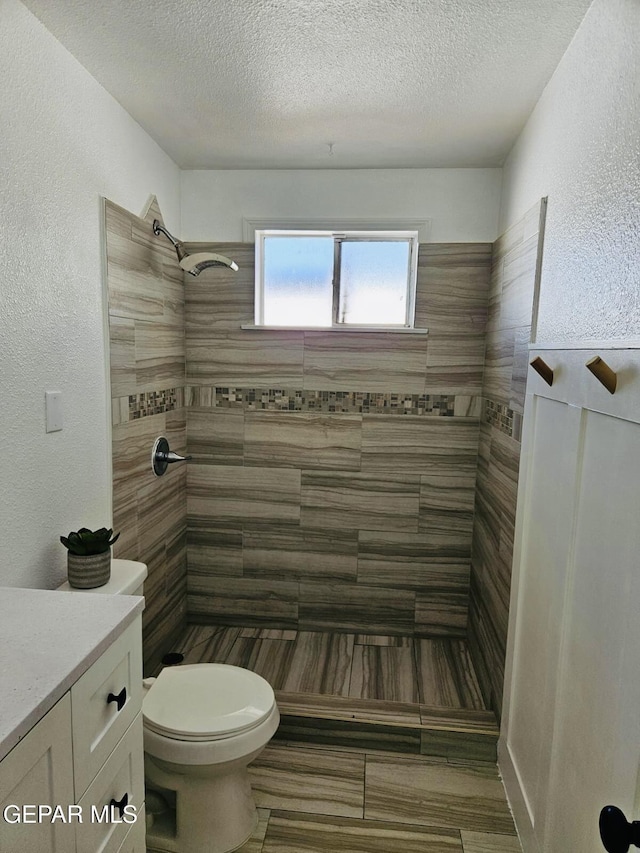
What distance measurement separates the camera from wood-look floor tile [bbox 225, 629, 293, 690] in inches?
99.2

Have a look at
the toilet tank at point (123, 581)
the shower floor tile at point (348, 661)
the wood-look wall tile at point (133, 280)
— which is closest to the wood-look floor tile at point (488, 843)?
the shower floor tile at point (348, 661)

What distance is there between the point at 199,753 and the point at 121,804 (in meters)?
0.42

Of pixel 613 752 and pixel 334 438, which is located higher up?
pixel 334 438

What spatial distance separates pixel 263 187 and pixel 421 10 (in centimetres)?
139

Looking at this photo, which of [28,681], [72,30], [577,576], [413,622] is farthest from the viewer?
[413,622]

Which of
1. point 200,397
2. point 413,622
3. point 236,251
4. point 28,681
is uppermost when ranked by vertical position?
point 236,251

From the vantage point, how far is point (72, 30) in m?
1.57

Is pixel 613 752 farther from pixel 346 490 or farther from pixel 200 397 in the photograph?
pixel 200 397

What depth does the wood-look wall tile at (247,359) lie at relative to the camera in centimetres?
276

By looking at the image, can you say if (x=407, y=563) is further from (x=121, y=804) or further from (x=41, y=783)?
(x=41, y=783)

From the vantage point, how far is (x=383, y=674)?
2.54 m

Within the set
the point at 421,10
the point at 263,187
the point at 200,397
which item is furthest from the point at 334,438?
the point at 421,10

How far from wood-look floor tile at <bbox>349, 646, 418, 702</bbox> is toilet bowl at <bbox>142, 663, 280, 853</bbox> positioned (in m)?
0.73

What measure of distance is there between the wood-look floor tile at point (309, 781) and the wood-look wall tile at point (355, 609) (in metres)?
0.80
